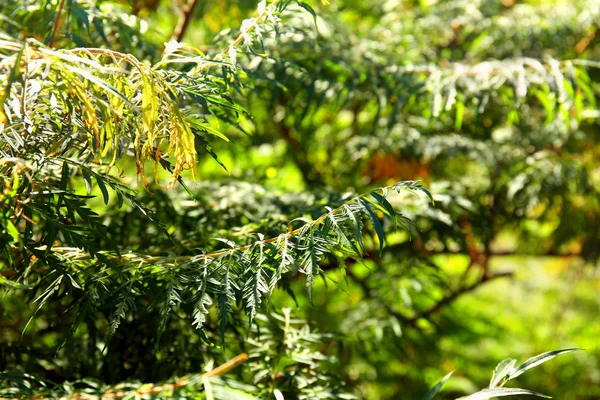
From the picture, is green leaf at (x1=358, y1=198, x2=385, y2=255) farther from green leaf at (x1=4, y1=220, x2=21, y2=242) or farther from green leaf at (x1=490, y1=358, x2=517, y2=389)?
green leaf at (x1=4, y1=220, x2=21, y2=242)

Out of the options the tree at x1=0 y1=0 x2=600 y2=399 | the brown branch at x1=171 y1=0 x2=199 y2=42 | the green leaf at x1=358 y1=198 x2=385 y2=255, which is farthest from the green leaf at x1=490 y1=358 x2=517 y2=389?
the brown branch at x1=171 y1=0 x2=199 y2=42

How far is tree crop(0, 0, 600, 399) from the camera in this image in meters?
0.73

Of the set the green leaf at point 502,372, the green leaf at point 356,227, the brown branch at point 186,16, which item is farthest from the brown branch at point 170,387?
the brown branch at point 186,16

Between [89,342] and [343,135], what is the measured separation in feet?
4.33

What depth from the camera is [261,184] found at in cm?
150

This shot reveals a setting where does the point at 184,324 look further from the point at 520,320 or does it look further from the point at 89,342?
the point at 520,320

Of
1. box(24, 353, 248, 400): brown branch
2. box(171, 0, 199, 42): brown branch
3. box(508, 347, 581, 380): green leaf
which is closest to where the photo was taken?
box(24, 353, 248, 400): brown branch

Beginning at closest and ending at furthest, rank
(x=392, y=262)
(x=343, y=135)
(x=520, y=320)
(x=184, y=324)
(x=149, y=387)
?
1. (x=149, y=387)
2. (x=184, y=324)
3. (x=392, y=262)
4. (x=343, y=135)
5. (x=520, y=320)

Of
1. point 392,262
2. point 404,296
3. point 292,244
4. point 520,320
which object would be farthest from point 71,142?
point 520,320

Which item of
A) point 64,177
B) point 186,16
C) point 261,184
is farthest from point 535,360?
point 186,16

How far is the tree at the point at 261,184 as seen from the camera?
73 cm

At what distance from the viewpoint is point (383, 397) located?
2268mm

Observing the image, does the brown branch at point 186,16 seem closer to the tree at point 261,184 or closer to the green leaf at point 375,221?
the tree at point 261,184

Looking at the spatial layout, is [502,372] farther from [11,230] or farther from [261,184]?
[261,184]
